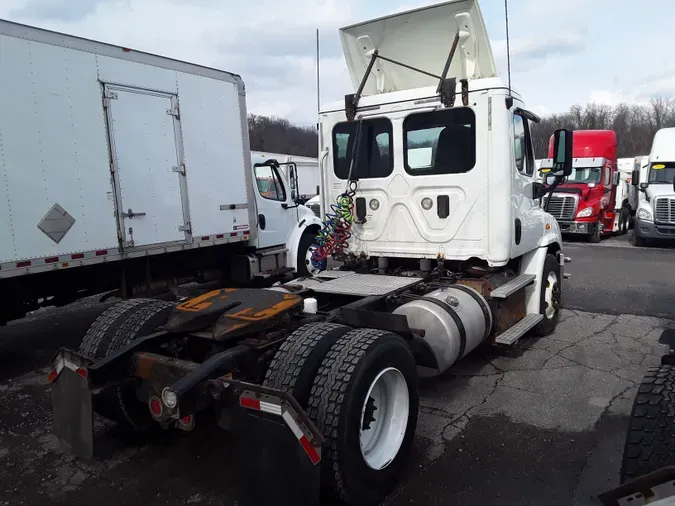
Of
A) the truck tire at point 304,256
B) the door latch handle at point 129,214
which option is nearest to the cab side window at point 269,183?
the truck tire at point 304,256

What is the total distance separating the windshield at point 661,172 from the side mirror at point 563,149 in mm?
10964

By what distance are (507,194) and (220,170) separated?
14.5 ft

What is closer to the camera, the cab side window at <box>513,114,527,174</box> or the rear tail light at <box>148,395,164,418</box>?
the rear tail light at <box>148,395,164,418</box>

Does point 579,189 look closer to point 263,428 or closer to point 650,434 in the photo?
point 650,434

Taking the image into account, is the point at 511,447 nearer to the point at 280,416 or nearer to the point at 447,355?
the point at 447,355

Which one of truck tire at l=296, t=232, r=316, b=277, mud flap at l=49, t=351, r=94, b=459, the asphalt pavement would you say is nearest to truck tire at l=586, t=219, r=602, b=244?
the asphalt pavement

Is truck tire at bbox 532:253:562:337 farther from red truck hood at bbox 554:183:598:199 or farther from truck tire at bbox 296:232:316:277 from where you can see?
red truck hood at bbox 554:183:598:199

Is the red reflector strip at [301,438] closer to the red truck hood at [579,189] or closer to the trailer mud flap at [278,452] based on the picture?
the trailer mud flap at [278,452]

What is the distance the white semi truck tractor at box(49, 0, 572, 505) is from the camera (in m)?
2.81

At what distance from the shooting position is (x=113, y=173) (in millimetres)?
6289

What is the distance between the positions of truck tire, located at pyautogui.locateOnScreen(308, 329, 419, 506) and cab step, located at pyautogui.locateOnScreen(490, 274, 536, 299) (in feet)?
5.87

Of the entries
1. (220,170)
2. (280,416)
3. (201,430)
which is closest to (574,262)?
(220,170)

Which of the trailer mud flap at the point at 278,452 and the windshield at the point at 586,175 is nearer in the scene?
the trailer mud flap at the point at 278,452

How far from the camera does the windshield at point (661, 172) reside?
14406 millimetres
